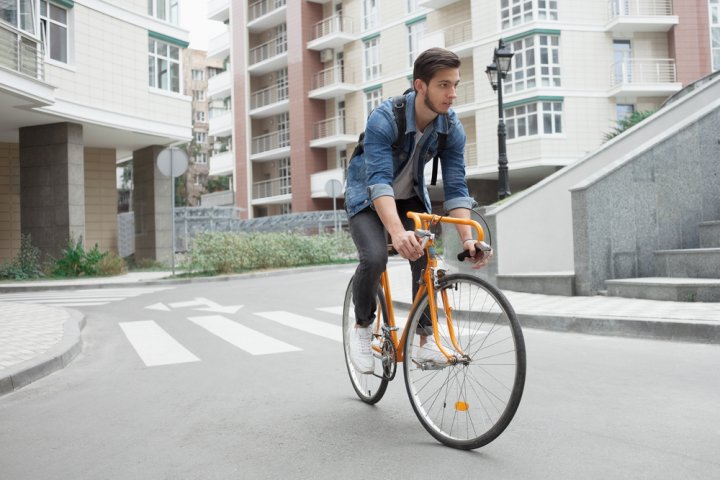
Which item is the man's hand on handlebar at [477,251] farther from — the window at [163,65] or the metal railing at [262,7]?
the metal railing at [262,7]

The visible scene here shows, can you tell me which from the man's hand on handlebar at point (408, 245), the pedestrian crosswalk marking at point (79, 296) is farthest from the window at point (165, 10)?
the man's hand on handlebar at point (408, 245)

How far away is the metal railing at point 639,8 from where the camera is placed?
32.2m

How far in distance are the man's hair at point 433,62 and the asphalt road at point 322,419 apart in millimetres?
1936

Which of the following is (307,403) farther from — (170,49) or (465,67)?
(465,67)

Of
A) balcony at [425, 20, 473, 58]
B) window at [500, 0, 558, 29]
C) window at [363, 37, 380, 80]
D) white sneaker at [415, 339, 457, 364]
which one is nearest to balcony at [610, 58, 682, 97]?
window at [500, 0, 558, 29]

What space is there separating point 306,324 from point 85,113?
15215 mm

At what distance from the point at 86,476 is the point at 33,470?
0.34 meters

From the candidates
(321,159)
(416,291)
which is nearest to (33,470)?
(416,291)

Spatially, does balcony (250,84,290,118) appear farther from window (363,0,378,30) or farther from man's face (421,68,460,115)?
man's face (421,68,460,115)

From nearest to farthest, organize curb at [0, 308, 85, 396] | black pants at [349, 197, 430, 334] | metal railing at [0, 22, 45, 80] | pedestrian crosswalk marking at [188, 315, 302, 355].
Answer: black pants at [349, 197, 430, 334] < curb at [0, 308, 85, 396] < pedestrian crosswalk marking at [188, 315, 302, 355] < metal railing at [0, 22, 45, 80]

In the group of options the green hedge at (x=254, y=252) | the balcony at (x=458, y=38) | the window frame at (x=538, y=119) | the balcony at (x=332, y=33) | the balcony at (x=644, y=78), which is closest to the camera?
the green hedge at (x=254, y=252)

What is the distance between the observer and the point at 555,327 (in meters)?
7.42

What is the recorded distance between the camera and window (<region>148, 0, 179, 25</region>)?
23.7 m

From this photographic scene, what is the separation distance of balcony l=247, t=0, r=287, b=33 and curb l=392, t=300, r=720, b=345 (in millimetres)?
41686
